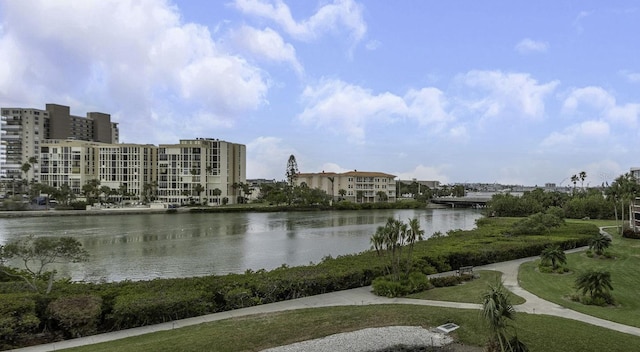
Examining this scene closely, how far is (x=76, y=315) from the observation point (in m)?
12.4

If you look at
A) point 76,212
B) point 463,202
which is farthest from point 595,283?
point 463,202

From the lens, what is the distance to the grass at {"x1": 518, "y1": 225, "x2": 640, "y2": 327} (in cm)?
1436

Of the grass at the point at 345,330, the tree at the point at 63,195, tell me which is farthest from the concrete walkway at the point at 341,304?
the tree at the point at 63,195

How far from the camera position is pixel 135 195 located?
11088cm

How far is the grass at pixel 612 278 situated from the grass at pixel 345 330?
101 inches

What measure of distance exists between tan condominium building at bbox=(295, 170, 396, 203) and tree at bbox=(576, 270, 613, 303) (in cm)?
10967

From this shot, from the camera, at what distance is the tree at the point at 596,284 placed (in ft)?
50.7

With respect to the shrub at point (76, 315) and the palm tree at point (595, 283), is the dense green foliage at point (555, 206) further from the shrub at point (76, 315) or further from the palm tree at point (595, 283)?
the shrub at point (76, 315)

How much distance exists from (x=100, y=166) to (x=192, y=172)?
26529 millimetres

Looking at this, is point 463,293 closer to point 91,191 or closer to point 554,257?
point 554,257

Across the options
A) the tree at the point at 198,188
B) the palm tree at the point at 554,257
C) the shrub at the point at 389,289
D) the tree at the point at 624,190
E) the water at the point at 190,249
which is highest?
the tree at the point at 198,188

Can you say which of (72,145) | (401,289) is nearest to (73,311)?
(401,289)

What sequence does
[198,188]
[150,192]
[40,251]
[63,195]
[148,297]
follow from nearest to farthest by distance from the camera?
[148,297] < [40,251] < [63,195] < [198,188] < [150,192]

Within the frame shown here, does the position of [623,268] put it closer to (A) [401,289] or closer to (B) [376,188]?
(A) [401,289]
